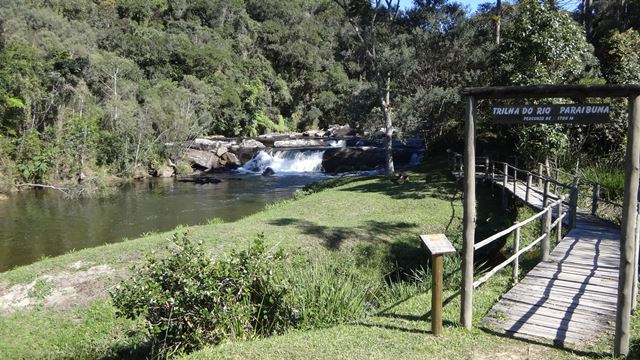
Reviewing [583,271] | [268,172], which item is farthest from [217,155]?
[583,271]

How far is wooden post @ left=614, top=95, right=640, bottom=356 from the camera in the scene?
5.42 meters

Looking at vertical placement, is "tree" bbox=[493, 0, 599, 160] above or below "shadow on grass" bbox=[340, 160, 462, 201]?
above

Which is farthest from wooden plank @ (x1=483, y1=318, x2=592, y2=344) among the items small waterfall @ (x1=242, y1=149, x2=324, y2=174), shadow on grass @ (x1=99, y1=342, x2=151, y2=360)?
small waterfall @ (x1=242, y1=149, x2=324, y2=174)

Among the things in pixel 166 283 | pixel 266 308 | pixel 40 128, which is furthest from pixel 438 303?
pixel 40 128

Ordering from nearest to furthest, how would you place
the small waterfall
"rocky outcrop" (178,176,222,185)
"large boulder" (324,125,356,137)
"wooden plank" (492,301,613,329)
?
"wooden plank" (492,301,613,329) → "rocky outcrop" (178,176,222,185) → the small waterfall → "large boulder" (324,125,356,137)

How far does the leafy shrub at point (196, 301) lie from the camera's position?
6.72 m

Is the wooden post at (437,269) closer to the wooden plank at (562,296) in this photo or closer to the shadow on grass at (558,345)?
the shadow on grass at (558,345)

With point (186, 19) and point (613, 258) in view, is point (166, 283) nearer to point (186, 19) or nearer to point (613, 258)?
point (613, 258)

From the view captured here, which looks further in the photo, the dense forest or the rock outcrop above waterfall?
the rock outcrop above waterfall

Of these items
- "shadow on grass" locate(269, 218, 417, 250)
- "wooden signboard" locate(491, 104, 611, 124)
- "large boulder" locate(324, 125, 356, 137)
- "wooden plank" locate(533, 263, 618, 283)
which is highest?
"wooden signboard" locate(491, 104, 611, 124)

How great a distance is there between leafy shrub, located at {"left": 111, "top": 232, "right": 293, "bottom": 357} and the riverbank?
59cm

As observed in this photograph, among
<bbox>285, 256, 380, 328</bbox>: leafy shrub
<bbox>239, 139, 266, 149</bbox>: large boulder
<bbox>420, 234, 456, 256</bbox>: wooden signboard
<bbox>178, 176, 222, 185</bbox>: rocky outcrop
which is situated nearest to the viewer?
<bbox>420, 234, 456, 256</bbox>: wooden signboard

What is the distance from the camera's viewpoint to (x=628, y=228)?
18.4 ft

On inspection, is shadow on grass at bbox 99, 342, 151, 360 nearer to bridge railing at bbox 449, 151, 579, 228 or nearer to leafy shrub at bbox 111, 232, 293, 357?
leafy shrub at bbox 111, 232, 293, 357
